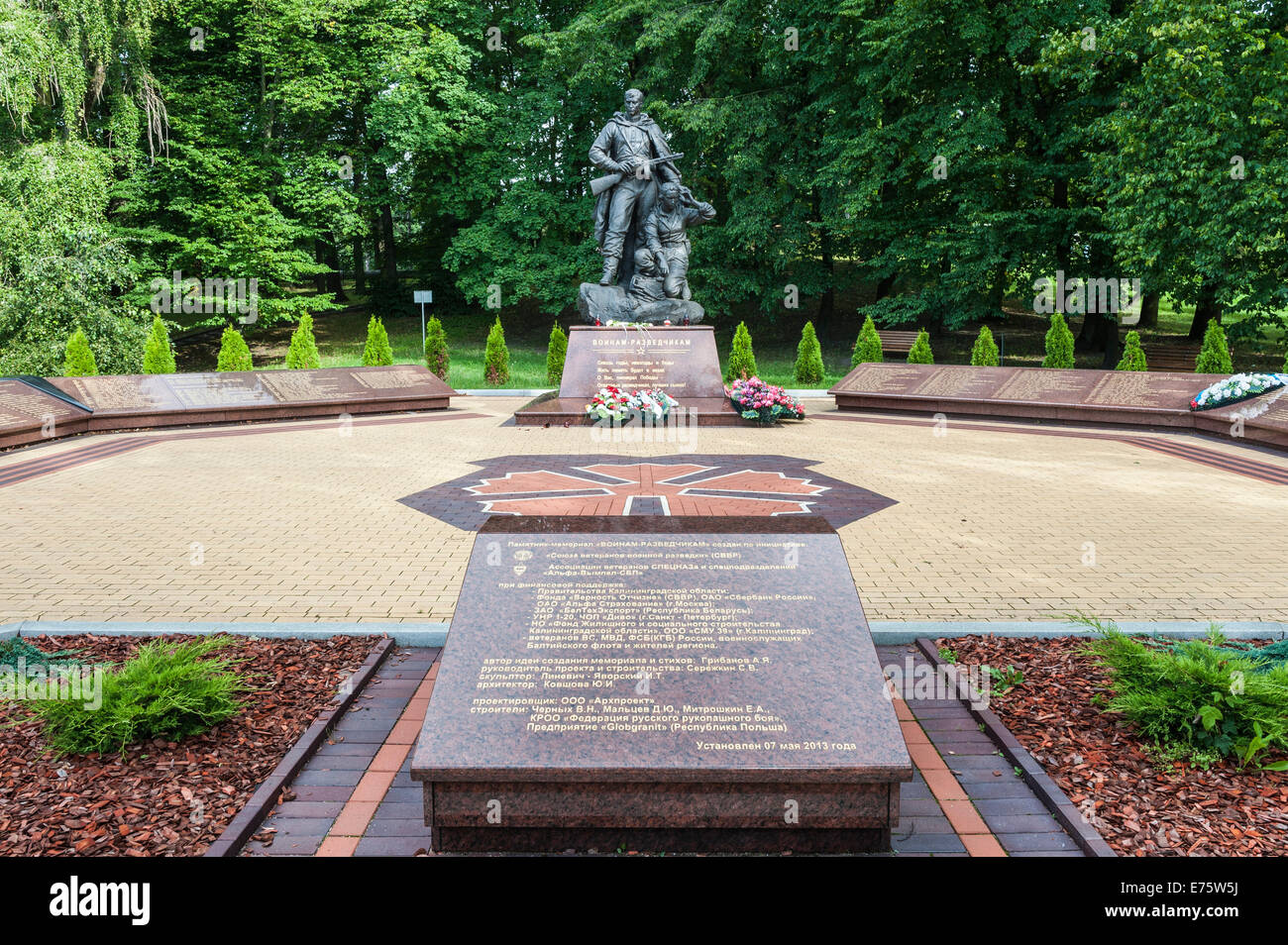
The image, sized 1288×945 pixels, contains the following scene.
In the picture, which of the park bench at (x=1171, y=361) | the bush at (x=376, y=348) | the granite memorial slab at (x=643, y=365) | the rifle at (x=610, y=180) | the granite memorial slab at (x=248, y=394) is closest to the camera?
the granite memorial slab at (x=248, y=394)

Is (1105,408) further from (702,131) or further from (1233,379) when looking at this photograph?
(702,131)

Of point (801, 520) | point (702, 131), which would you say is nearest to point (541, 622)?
point (801, 520)

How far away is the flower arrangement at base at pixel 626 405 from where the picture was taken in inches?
536

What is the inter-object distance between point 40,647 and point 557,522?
321cm

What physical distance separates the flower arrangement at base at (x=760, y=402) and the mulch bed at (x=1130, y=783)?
9509 millimetres

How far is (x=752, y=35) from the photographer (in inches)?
1007

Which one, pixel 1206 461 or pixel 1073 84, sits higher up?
pixel 1073 84

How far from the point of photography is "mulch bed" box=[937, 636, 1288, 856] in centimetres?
311

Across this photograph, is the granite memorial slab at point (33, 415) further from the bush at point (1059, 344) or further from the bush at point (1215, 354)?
the bush at point (1215, 354)

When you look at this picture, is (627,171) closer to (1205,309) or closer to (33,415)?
(33,415)

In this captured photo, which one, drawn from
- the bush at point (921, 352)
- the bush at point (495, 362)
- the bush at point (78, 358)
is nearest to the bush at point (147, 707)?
the bush at point (78, 358)

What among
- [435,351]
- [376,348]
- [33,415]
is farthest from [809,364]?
[33,415]

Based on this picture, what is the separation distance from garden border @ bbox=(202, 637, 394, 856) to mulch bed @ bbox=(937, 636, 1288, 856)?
310 centimetres
